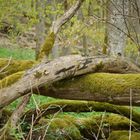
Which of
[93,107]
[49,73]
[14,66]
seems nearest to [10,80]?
[49,73]

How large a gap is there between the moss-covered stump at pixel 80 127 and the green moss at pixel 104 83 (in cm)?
91

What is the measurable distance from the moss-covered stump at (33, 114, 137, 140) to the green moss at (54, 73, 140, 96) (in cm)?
91

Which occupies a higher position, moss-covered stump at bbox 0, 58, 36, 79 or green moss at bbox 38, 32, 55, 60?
green moss at bbox 38, 32, 55, 60

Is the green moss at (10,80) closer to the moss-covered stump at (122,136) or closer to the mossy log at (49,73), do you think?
the mossy log at (49,73)

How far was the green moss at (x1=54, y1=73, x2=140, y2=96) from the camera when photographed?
509 centimetres

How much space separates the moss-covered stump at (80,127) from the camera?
242 inches

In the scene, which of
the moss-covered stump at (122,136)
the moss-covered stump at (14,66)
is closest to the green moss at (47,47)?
the moss-covered stump at (14,66)

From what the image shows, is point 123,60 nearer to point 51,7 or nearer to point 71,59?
point 71,59

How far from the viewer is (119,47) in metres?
8.94

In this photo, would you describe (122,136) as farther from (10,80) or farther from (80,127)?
(10,80)

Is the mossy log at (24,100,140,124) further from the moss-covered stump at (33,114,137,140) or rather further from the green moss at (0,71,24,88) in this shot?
the green moss at (0,71,24,88)

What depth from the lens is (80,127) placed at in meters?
6.79

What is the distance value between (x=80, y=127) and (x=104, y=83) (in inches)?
69.6

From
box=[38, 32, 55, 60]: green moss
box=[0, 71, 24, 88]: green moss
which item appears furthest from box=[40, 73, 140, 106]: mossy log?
box=[38, 32, 55, 60]: green moss
